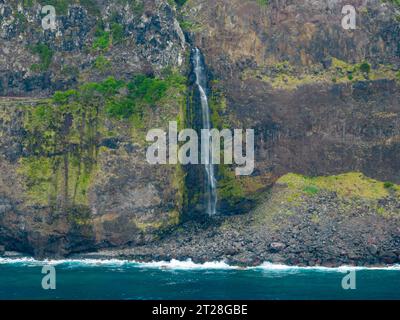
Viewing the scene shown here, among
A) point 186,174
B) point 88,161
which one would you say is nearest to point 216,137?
point 186,174

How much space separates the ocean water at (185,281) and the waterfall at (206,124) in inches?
372

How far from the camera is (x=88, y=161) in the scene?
107562 mm

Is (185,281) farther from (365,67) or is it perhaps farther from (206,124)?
(365,67)

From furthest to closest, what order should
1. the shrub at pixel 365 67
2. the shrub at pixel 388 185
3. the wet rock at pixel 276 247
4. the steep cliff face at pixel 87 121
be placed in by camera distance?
the shrub at pixel 365 67, the shrub at pixel 388 185, the steep cliff face at pixel 87 121, the wet rock at pixel 276 247

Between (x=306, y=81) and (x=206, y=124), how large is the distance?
11.7 metres

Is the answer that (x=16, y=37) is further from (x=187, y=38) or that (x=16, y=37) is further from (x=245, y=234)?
(x=245, y=234)

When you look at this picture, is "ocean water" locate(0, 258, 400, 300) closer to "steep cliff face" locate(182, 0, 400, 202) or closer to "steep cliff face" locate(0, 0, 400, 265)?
"steep cliff face" locate(0, 0, 400, 265)

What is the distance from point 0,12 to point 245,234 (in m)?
35.8

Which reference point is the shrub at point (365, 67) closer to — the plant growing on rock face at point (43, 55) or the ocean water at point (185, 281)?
the ocean water at point (185, 281)

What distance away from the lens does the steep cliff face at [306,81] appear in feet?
367

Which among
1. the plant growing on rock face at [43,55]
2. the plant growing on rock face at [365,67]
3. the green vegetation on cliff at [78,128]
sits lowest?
the green vegetation on cliff at [78,128]

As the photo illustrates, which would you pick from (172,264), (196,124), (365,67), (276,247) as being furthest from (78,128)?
(365,67)

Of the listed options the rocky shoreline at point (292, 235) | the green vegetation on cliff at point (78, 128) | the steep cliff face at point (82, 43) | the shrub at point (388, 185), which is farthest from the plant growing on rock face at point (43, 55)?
the shrub at point (388, 185)

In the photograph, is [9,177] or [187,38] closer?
[9,177]
